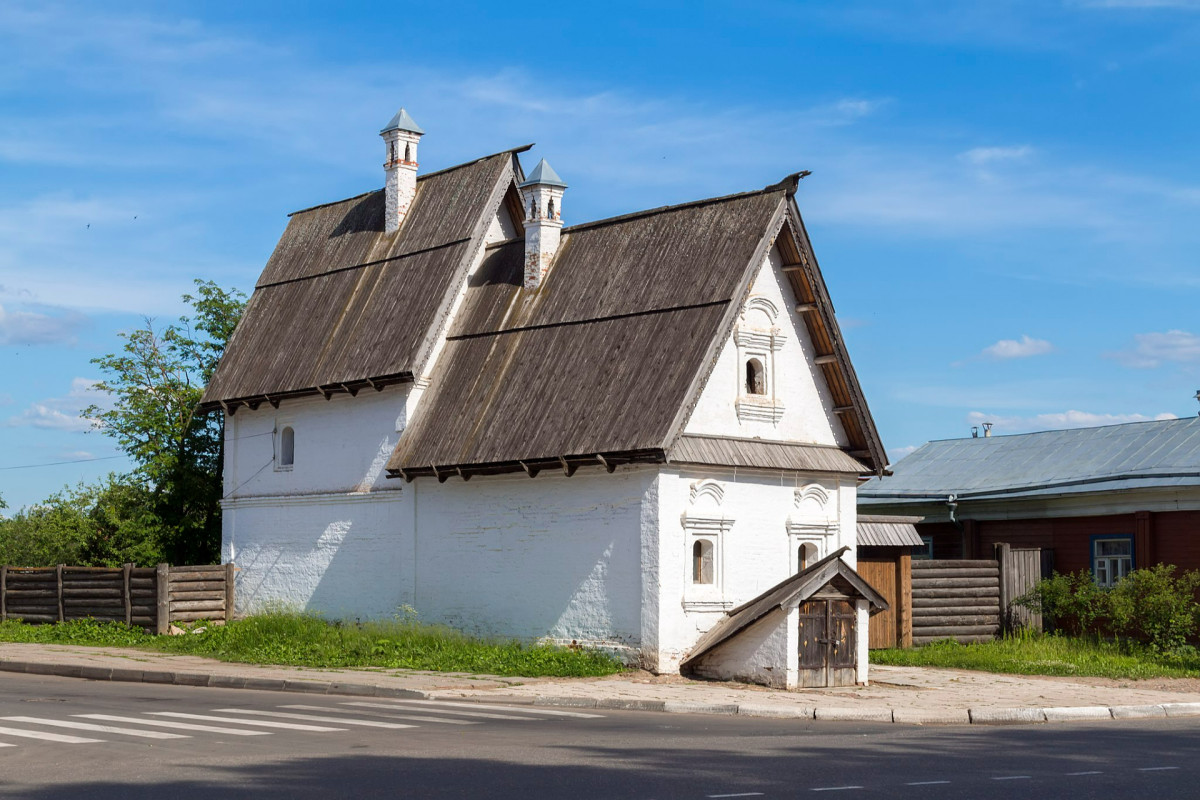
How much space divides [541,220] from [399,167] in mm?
5127

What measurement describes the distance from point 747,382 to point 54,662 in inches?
501

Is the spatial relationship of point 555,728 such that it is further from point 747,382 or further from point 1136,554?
point 1136,554

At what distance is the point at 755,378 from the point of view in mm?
23984

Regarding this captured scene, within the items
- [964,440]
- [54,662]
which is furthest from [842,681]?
[964,440]

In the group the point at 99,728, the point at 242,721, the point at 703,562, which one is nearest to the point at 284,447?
the point at 703,562

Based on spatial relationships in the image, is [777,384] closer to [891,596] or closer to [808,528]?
[808,528]

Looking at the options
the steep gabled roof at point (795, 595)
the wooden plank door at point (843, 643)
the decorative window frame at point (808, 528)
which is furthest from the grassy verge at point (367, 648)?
the decorative window frame at point (808, 528)

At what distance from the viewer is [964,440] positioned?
36.7 meters

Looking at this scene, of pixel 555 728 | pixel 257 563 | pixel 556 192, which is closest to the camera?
pixel 555 728

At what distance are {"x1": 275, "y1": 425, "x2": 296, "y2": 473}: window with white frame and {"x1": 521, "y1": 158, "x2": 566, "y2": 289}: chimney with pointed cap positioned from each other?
6822 mm

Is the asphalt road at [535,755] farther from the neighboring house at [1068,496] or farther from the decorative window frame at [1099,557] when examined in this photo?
the decorative window frame at [1099,557]

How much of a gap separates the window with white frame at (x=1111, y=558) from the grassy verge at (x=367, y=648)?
12499 mm

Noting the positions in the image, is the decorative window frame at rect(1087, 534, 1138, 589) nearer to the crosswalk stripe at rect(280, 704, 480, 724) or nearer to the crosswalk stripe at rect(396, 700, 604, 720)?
the crosswalk stripe at rect(396, 700, 604, 720)

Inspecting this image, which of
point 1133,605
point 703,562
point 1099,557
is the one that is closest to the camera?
point 703,562
